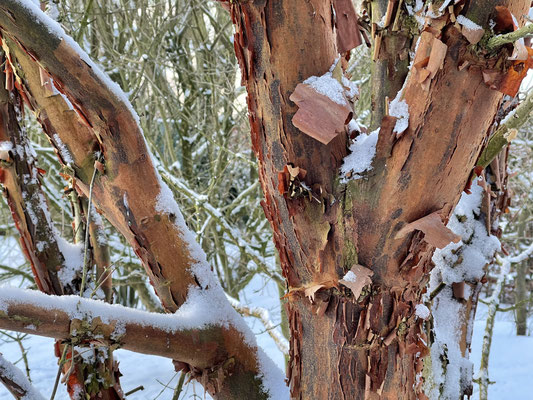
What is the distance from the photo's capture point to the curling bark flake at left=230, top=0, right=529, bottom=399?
850mm

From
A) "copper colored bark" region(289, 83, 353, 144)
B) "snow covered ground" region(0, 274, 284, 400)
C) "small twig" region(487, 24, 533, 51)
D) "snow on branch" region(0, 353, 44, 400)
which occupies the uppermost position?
"snow covered ground" region(0, 274, 284, 400)

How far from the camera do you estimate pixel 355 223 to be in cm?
98

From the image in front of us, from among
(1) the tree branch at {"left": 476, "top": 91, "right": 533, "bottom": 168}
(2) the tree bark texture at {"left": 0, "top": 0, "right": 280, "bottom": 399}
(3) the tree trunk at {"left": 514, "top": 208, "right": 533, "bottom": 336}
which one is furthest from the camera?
(3) the tree trunk at {"left": 514, "top": 208, "right": 533, "bottom": 336}

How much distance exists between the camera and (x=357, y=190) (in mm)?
964

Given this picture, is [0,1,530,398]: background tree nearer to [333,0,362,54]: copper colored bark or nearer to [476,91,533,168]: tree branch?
[333,0,362,54]: copper colored bark

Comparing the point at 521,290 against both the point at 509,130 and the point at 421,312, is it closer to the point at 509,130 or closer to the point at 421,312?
the point at 509,130

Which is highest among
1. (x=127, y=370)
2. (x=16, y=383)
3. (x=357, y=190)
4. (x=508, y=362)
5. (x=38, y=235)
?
(x=508, y=362)

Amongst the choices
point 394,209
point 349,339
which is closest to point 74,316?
point 349,339

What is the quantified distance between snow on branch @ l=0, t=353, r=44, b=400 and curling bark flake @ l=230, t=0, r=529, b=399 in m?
0.77

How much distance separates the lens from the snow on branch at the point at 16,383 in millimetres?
1283

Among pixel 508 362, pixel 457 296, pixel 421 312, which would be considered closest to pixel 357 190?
pixel 421 312

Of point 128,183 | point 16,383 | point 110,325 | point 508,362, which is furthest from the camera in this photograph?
point 508,362

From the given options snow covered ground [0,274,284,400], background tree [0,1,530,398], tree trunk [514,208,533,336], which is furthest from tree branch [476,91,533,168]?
tree trunk [514,208,533,336]

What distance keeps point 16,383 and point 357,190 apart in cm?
109
